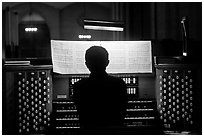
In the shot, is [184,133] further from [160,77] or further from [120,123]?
[120,123]

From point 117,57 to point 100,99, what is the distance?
743 millimetres

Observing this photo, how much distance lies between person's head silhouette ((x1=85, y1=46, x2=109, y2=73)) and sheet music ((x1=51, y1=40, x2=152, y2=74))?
1.91 ft

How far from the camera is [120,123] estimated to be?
2.96 metres

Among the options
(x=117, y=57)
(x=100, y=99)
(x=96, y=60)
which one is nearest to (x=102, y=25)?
(x=117, y=57)

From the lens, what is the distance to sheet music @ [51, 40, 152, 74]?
3.52 metres

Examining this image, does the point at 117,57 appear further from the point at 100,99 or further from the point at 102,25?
the point at 100,99

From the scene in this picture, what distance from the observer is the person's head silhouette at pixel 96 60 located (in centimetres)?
289

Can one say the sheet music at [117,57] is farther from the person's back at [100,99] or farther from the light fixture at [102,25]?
the person's back at [100,99]

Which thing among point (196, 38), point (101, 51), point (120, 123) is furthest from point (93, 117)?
point (196, 38)

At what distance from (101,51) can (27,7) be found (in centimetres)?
693

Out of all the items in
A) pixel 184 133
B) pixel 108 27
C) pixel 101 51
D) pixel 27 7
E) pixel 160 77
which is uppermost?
pixel 27 7

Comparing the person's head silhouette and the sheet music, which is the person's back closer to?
the person's head silhouette

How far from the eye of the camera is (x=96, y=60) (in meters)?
2.91

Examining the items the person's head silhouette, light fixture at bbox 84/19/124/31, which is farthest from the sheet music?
the person's head silhouette
